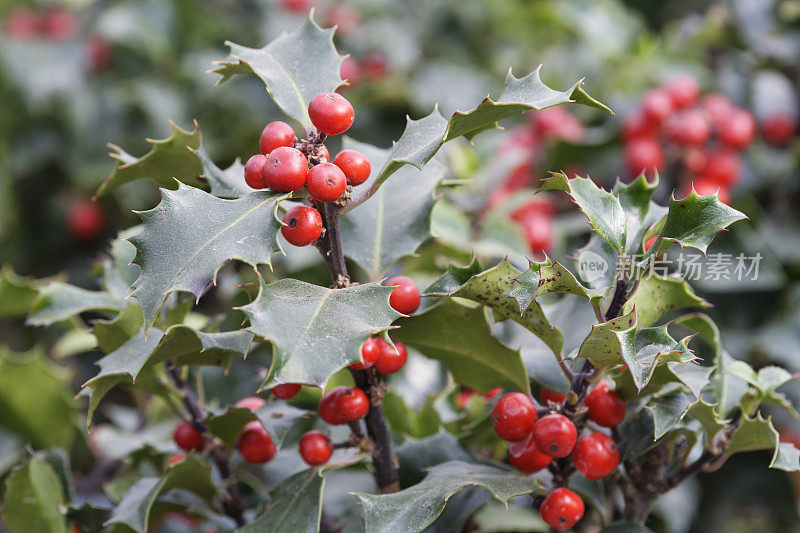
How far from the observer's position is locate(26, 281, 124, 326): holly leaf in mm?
967

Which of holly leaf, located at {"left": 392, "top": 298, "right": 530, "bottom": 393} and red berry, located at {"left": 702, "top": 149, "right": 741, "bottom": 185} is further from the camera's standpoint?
red berry, located at {"left": 702, "top": 149, "right": 741, "bottom": 185}

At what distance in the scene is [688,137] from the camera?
173cm

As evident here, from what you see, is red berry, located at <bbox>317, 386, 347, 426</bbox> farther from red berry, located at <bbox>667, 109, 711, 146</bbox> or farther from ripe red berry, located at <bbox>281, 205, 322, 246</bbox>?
red berry, located at <bbox>667, 109, 711, 146</bbox>

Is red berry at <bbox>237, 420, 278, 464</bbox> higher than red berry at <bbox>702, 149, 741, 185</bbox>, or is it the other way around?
red berry at <bbox>237, 420, 278, 464</bbox>

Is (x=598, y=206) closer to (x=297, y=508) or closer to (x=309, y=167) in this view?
(x=309, y=167)

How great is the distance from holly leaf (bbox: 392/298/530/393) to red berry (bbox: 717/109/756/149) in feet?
3.90

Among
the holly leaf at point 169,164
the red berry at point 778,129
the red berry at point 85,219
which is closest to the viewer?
the holly leaf at point 169,164

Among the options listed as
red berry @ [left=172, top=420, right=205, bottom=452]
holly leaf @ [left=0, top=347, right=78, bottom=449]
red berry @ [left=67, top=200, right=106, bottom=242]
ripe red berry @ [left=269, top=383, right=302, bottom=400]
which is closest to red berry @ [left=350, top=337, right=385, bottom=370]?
ripe red berry @ [left=269, top=383, right=302, bottom=400]

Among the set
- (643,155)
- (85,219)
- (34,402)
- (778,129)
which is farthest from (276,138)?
(85,219)

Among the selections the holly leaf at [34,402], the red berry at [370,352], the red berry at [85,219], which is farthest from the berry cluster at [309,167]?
the red berry at [85,219]

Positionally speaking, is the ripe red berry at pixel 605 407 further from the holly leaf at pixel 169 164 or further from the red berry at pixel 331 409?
the holly leaf at pixel 169 164

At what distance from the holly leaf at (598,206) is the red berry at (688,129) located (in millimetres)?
1035

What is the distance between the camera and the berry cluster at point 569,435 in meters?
0.78

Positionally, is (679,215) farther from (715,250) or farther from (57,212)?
(57,212)
